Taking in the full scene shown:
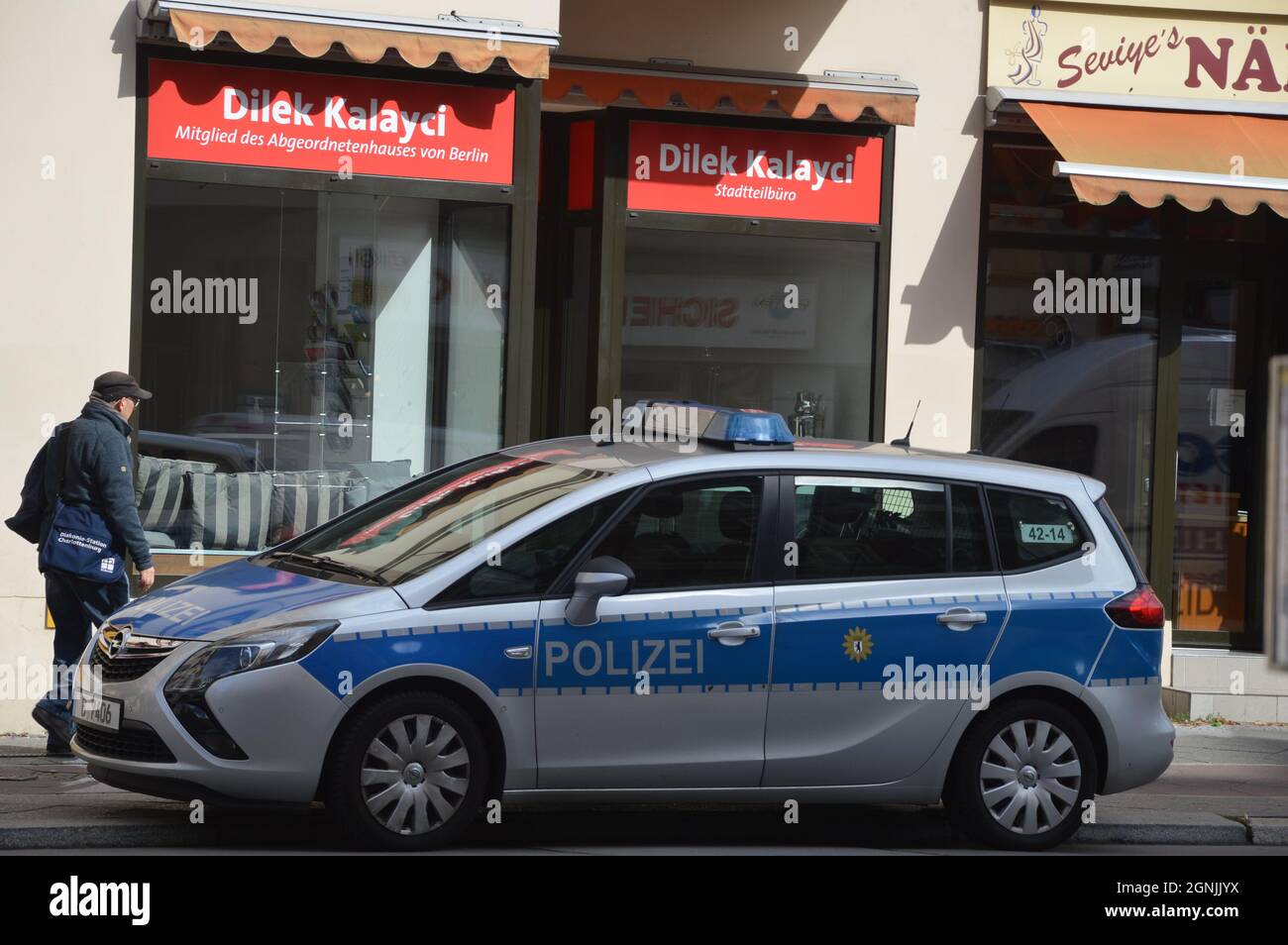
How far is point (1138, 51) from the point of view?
38.1 feet

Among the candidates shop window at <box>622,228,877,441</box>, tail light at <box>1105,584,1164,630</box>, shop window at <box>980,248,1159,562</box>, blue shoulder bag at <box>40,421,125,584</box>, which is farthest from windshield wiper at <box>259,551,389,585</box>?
shop window at <box>980,248,1159,562</box>

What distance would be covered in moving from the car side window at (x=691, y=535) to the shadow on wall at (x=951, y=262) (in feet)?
16.8

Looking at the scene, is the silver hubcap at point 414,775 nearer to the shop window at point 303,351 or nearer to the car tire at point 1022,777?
the car tire at point 1022,777

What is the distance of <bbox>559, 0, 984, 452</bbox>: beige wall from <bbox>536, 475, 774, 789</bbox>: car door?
5165mm

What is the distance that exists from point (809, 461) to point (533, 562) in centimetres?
129

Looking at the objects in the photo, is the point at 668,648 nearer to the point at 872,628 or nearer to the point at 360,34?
the point at 872,628

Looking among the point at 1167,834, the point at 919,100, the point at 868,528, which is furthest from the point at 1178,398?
the point at 868,528

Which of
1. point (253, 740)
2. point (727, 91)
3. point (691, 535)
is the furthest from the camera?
point (727, 91)

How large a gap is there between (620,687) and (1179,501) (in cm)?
718

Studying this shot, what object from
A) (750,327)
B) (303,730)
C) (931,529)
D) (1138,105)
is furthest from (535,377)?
(303,730)

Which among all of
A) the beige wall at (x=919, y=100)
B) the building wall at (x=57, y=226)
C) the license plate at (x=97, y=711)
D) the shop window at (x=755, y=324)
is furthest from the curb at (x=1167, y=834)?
the building wall at (x=57, y=226)

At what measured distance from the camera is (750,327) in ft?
38.3
